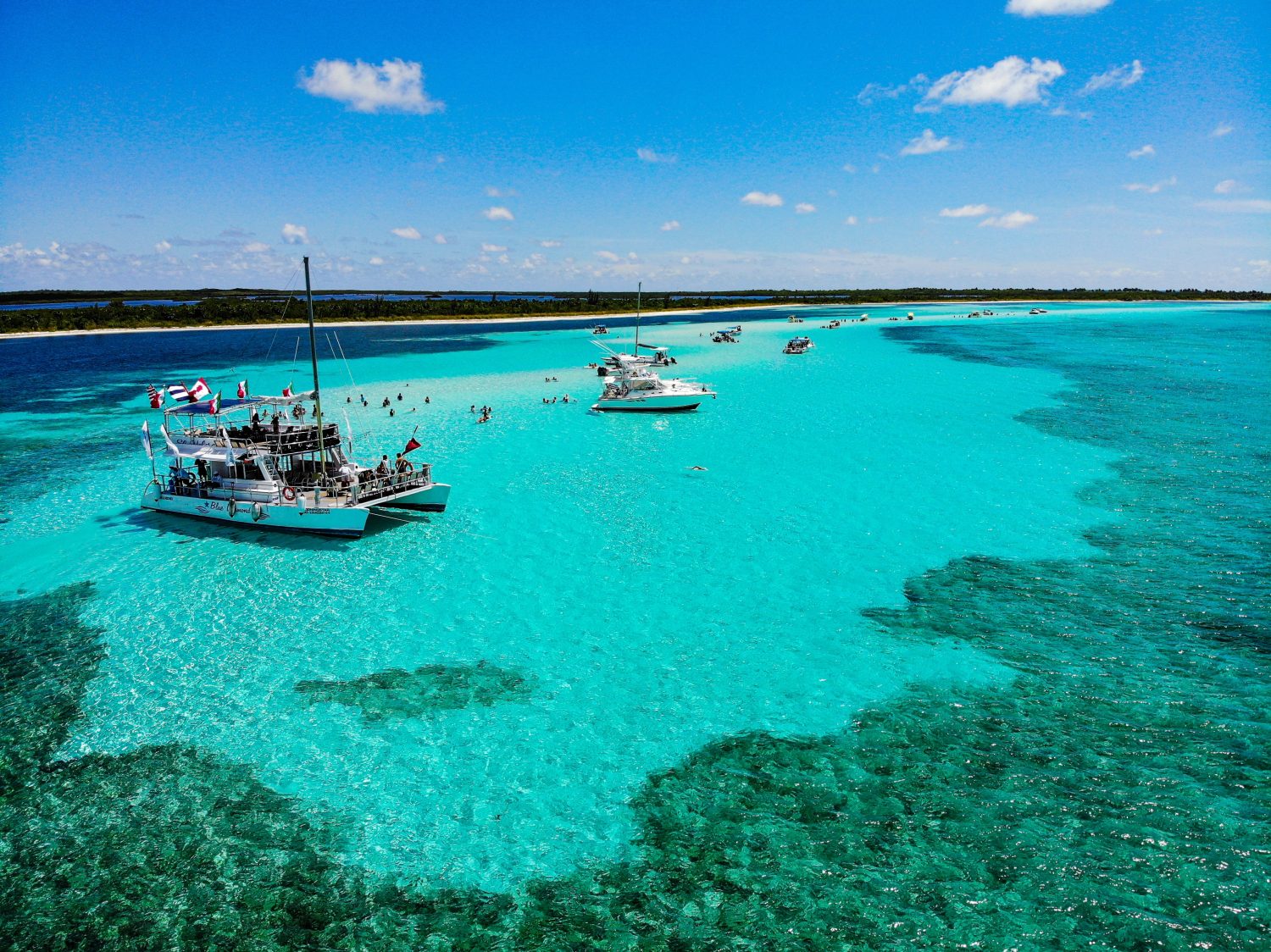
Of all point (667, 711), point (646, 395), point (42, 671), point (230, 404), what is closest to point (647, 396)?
point (646, 395)

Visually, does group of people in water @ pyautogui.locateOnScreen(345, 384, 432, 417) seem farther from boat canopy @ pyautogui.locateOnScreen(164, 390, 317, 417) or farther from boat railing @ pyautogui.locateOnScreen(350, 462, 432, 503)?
boat railing @ pyautogui.locateOnScreen(350, 462, 432, 503)

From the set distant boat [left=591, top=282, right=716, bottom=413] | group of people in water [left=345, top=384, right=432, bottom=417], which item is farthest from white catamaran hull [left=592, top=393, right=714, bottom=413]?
group of people in water [left=345, top=384, right=432, bottom=417]

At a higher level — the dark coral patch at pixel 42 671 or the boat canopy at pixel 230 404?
the boat canopy at pixel 230 404

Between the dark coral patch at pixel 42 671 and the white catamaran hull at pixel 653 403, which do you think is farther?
the white catamaran hull at pixel 653 403

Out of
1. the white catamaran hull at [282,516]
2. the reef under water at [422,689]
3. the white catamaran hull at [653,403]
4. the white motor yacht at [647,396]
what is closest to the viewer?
the reef under water at [422,689]

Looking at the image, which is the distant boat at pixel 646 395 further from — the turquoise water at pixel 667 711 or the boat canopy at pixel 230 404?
the boat canopy at pixel 230 404

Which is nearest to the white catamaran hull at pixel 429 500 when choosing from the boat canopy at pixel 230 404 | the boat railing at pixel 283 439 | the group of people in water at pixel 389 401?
the boat railing at pixel 283 439

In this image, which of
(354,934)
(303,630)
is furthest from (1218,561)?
(303,630)

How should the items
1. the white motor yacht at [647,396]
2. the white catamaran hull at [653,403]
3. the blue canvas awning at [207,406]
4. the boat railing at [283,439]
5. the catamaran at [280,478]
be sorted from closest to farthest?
the catamaran at [280,478] < the blue canvas awning at [207,406] < the boat railing at [283,439] < the white catamaran hull at [653,403] < the white motor yacht at [647,396]
